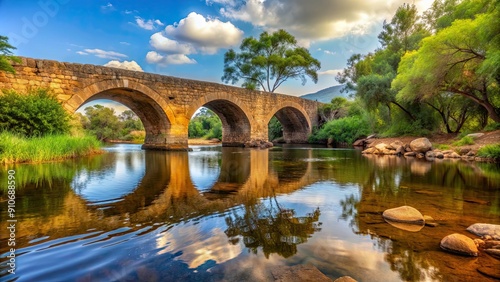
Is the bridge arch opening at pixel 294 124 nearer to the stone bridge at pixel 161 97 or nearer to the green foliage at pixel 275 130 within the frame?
the stone bridge at pixel 161 97

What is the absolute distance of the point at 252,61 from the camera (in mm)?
30031

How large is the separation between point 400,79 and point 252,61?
17985 mm

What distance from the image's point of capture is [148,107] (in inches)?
635

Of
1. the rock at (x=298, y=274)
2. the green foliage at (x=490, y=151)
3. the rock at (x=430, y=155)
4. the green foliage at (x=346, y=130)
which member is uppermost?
the green foliage at (x=346, y=130)

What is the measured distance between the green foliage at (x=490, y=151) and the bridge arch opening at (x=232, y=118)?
45.7 feet

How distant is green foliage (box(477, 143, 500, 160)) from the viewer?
33.2 ft

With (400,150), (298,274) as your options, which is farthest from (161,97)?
(298,274)

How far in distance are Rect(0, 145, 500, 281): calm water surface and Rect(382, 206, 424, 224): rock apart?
14 cm

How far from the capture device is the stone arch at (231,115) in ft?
61.4

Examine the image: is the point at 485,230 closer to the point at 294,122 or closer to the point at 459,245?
the point at 459,245

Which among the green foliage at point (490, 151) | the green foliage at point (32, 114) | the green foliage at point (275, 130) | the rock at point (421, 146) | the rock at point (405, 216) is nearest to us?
the rock at point (405, 216)

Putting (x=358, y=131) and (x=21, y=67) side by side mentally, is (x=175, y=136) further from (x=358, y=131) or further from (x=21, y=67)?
(x=358, y=131)

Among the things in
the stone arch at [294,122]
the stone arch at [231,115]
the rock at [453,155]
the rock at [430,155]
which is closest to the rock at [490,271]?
the rock at [453,155]

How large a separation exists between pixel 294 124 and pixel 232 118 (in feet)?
31.5
